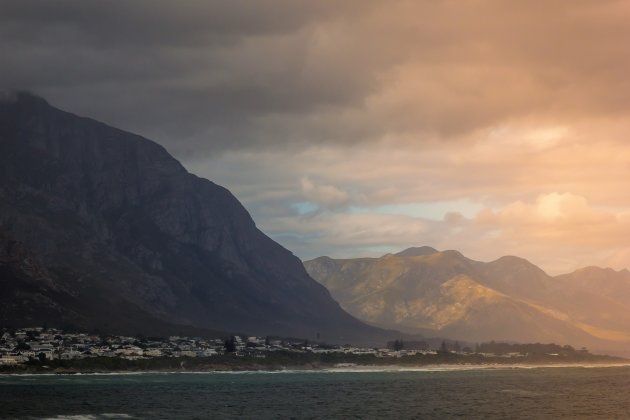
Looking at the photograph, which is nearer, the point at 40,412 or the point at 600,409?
the point at 40,412

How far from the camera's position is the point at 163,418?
16088 cm

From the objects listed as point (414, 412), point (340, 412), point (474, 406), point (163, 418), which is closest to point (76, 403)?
point (163, 418)

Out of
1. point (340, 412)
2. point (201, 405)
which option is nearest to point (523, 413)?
point (340, 412)

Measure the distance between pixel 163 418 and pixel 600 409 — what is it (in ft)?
295

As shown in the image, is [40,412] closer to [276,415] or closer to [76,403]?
[76,403]

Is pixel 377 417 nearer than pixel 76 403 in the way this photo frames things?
Yes

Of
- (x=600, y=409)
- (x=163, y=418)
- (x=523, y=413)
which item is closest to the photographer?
(x=163, y=418)

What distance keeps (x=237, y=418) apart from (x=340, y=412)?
23.4 meters

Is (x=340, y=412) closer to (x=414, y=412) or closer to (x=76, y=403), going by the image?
(x=414, y=412)

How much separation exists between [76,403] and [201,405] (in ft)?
83.3

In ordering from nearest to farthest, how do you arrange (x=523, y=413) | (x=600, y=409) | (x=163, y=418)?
(x=163, y=418) → (x=523, y=413) → (x=600, y=409)

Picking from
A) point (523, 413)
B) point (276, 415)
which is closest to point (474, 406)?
point (523, 413)

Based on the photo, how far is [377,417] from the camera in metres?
169

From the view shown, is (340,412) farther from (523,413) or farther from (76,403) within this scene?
(76,403)
